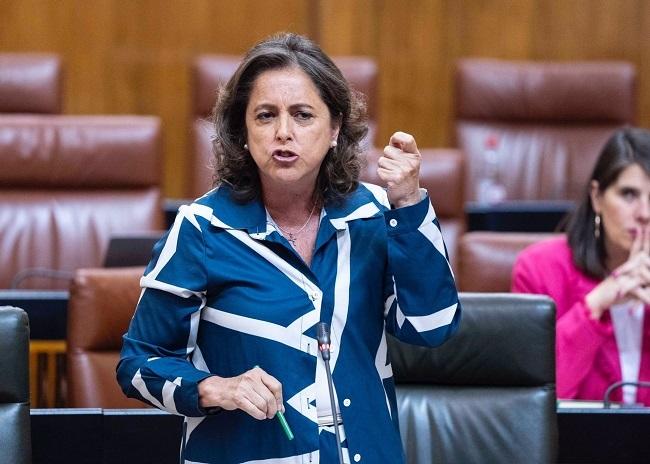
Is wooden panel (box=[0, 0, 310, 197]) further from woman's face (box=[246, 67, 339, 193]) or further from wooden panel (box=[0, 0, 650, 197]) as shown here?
woman's face (box=[246, 67, 339, 193])

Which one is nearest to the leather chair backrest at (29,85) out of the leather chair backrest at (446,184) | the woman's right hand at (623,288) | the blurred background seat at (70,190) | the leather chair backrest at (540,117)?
the blurred background seat at (70,190)

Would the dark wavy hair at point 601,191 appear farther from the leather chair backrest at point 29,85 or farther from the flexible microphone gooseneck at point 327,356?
the leather chair backrest at point 29,85

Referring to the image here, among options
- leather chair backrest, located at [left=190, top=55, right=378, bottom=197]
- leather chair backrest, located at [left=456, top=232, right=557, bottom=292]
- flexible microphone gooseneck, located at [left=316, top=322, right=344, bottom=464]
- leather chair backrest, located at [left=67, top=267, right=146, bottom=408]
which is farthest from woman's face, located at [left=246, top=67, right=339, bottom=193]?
leather chair backrest, located at [left=190, top=55, right=378, bottom=197]

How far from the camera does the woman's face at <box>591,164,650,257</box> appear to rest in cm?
142

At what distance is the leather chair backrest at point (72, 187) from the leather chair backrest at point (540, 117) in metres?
0.77

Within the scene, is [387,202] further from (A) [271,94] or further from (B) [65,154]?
(B) [65,154]

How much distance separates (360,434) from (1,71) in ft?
5.60

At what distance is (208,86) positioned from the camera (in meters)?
2.38

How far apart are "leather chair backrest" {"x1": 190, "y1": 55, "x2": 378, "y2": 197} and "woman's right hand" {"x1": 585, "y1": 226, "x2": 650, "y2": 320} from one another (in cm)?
103

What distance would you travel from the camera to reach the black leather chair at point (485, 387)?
43.8 inches

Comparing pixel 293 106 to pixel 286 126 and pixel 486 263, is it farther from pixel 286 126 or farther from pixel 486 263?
pixel 486 263

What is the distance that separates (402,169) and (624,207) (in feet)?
2.37

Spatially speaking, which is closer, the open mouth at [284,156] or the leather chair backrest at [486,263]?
the open mouth at [284,156]

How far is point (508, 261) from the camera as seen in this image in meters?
1.57
